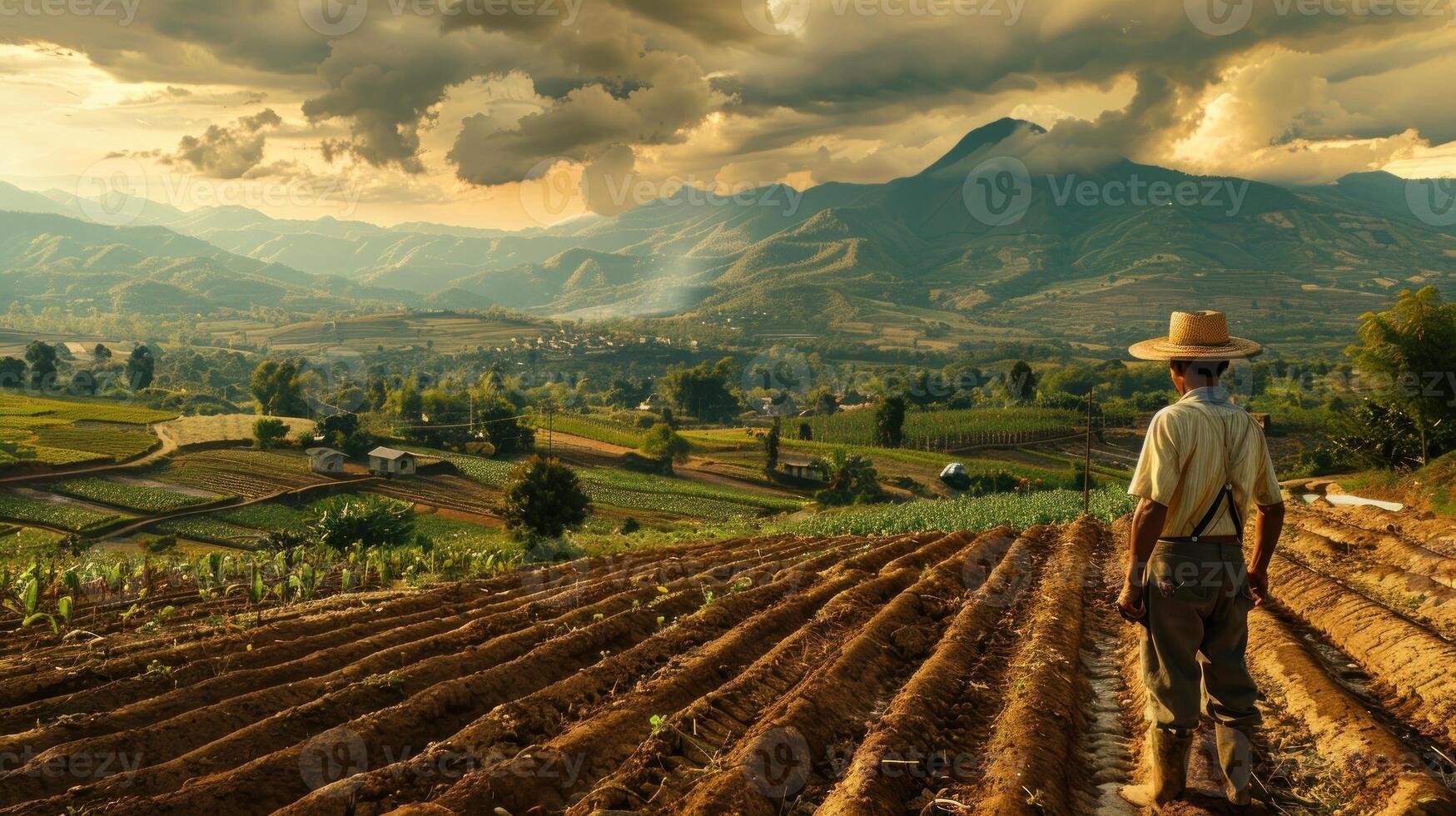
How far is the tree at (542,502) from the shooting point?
34281 millimetres

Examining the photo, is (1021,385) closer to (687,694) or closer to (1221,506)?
(687,694)

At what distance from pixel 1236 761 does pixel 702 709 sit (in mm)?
3214

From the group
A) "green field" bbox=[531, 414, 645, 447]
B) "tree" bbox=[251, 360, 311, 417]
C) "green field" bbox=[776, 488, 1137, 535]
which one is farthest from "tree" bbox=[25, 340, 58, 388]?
"green field" bbox=[776, 488, 1137, 535]

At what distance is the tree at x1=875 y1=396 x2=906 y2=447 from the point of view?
76.4 metres

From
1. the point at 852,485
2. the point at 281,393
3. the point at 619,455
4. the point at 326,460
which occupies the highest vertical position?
the point at 281,393

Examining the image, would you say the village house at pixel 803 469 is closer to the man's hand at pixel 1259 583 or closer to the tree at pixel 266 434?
the tree at pixel 266 434

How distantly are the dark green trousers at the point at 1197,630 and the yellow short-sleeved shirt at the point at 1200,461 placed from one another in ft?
0.48

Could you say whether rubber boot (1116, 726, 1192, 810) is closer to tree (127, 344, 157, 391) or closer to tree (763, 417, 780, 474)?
tree (763, 417, 780, 474)

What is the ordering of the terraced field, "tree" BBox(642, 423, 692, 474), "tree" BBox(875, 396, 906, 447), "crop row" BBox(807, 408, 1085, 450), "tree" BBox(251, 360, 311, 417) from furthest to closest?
"tree" BBox(251, 360, 311, 417), "tree" BBox(875, 396, 906, 447), "crop row" BBox(807, 408, 1085, 450), "tree" BBox(642, 423, 692, 474), the terraced field

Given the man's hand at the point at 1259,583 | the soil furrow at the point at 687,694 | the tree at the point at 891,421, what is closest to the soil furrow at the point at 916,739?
the soil furrow at the point at 687,694

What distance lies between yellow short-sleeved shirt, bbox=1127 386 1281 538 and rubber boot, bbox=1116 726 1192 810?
43.0 inches

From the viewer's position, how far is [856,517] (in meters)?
30.1

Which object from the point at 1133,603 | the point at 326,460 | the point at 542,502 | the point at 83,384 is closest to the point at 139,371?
the point at 83,384

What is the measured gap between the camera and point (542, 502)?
112ft
